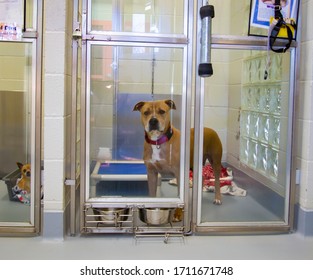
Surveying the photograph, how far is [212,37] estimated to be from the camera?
99.0 inches

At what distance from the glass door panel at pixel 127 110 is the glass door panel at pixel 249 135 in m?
0.23

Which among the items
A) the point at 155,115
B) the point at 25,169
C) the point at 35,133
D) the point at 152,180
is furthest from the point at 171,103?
the point at 25,169

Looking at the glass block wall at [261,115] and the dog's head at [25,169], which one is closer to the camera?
the dog's head at [25,169]

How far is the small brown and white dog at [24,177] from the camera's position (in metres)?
2.62

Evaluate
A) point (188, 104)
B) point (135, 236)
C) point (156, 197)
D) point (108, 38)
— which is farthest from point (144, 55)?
point (135, 236)

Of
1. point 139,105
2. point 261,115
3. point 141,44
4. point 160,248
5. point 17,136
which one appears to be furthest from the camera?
point 261,115

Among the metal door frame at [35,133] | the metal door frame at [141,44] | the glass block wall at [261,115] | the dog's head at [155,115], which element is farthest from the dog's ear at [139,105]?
the glass block wall at [261,115]

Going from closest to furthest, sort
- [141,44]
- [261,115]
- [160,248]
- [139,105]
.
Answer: [160,248]
[141,44]
[139,105]
[261,115]

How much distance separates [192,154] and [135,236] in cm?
69

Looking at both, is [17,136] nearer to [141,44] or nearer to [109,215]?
[109,215]

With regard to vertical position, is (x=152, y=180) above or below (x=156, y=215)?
above

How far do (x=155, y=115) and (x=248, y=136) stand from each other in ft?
2.75

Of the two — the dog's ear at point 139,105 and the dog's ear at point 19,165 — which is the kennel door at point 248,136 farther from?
the dog's ear at point 19,165

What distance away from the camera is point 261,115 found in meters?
2.90
